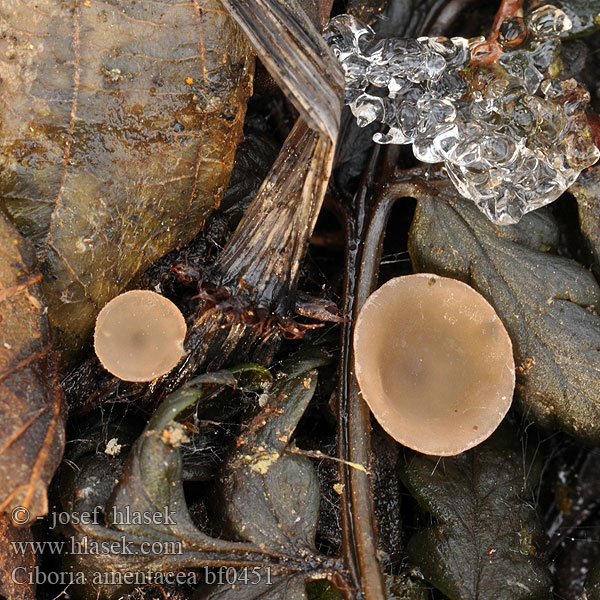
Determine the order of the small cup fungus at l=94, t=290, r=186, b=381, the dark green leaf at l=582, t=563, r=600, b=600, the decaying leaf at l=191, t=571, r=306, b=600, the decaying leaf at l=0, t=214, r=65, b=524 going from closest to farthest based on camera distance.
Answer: the decaying leaf at l=0, t=214, r=65, b=524 < the small cup fungus at l=94, t=290, r=186, b=381 < the decaying leaf at l=191, t=571, r=306, b=600 < the dark green leaf at l=582, t=563, r=600, b=600

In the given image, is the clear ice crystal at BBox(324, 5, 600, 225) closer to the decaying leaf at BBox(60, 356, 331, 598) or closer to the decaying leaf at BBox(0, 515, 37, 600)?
the decaying leaf at BBox(60, 356, 331, 598)

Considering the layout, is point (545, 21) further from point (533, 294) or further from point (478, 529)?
point (478, 529)

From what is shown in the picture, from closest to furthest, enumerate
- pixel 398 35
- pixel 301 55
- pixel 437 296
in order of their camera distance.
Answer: pixel 301 55
pixel 437 296
pixel 398 35

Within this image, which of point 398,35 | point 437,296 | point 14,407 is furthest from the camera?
point 398,35

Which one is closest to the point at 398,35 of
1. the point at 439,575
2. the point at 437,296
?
the point at 437,296

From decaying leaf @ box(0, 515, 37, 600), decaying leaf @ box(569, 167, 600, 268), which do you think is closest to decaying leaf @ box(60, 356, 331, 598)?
decaying leaf @ box(0, 515, 37, 600)

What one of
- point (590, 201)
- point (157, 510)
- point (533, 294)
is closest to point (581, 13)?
Answer: point (590, 201)

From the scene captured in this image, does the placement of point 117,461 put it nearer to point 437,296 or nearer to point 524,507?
point 437,296

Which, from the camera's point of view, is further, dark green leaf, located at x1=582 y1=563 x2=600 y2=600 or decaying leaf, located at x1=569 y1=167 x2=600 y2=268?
decaying leaf, located at x1=569 y1=167 x2=600 y2=268
